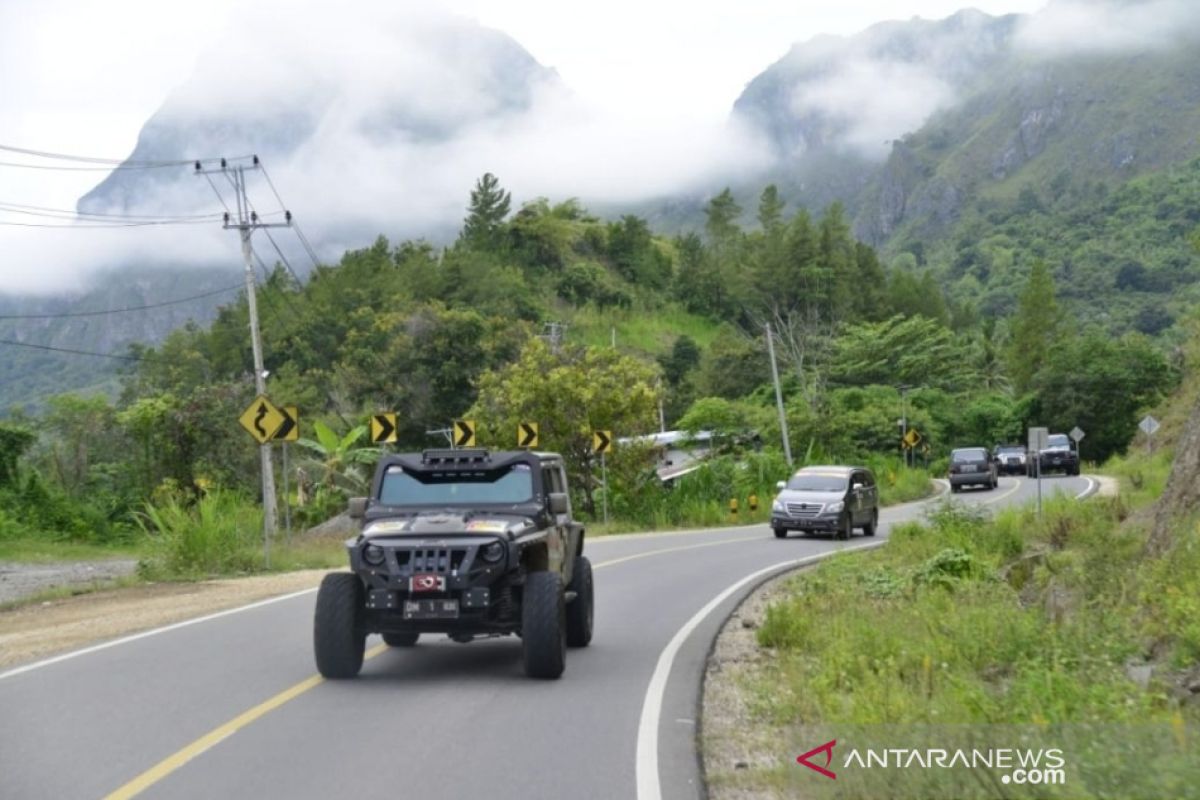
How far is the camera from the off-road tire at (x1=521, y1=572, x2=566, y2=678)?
11.0 metres

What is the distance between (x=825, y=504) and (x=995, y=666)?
2097cm

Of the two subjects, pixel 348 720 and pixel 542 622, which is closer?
pixel 348 720

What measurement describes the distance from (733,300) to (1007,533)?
306ft

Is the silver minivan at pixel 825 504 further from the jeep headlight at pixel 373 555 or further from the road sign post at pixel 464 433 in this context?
the jeep headlight at pixel 373 555

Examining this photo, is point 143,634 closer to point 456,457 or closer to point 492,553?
point 456,457

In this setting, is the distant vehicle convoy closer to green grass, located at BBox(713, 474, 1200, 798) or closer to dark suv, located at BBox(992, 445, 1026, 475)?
dark suv, located at BBox(992, 445, 1026, 475)

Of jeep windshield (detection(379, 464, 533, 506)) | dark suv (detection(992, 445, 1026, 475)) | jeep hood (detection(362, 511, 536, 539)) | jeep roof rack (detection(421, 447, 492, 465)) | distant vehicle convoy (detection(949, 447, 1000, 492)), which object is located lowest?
dark suv (detection(992, 445, 1026, 475))

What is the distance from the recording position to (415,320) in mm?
65938

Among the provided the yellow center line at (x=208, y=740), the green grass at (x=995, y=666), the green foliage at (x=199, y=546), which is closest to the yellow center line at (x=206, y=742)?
the yellow center line at (x=208, y=740)

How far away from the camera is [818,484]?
32.4 metres

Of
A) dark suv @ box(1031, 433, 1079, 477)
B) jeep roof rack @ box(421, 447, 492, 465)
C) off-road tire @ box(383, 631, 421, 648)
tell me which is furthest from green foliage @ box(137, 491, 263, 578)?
dark suv @ box(1031, 433, 1079, 477)

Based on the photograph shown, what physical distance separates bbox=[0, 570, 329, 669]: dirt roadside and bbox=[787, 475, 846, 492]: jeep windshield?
13201 mm

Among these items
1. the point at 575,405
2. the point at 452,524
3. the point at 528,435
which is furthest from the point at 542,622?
the point at 575,405

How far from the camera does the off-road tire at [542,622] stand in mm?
11000
